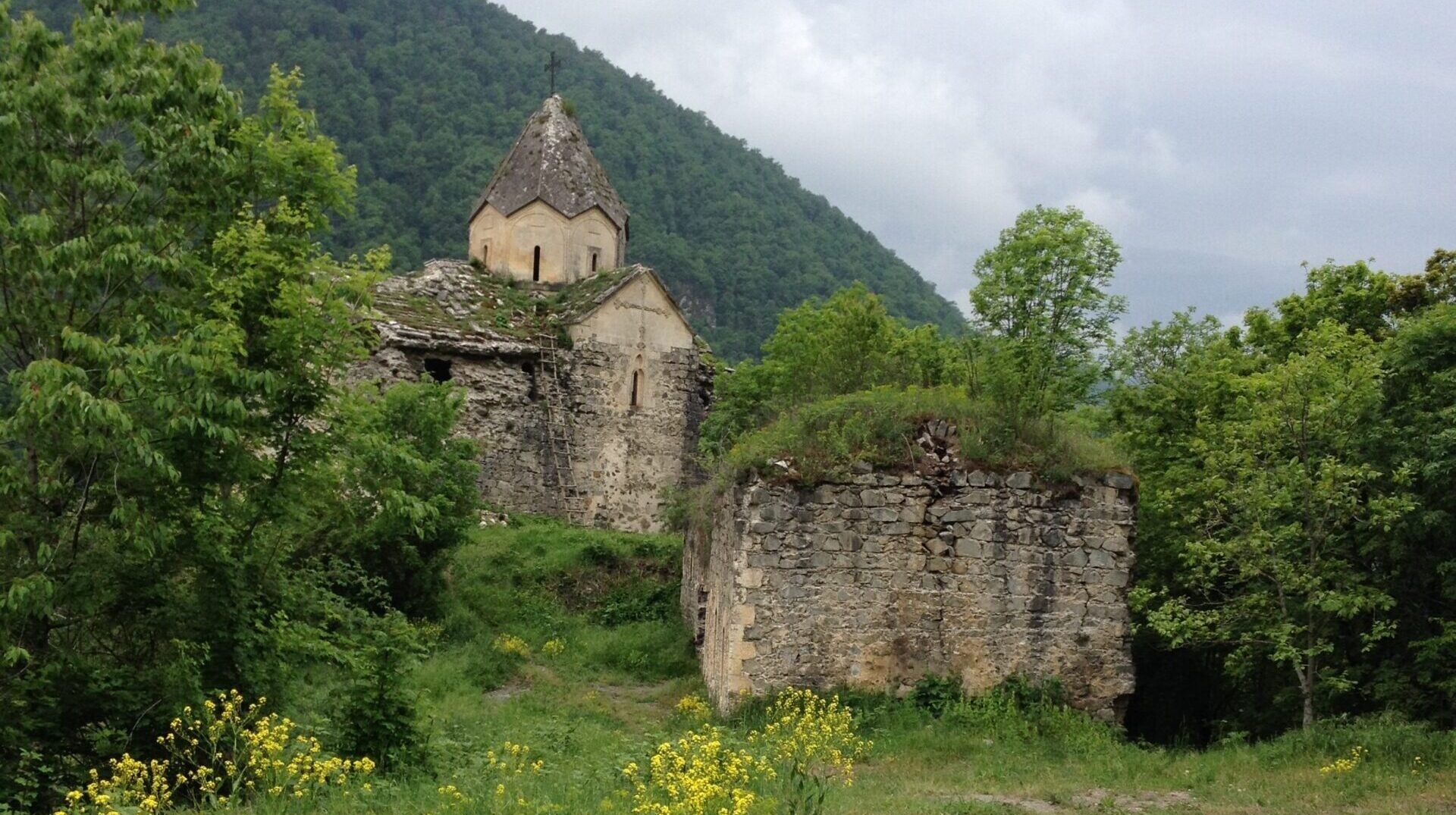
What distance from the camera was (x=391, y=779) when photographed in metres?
7.77

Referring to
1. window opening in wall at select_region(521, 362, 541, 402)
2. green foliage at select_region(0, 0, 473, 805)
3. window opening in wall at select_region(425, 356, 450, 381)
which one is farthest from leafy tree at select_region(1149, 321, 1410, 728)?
window opening in wall at select_region(425, 356, 450, 381)

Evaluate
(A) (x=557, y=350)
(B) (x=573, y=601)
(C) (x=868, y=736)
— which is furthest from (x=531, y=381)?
(C) (x=868, y=736)

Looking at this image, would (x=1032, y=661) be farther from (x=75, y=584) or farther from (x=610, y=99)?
(x=610, y=99)

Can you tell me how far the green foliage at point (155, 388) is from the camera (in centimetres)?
766

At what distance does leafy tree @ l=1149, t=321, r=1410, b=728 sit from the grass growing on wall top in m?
1.20

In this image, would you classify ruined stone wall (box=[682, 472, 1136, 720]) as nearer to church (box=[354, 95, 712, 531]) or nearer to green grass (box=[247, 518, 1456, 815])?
green grass (box=[247, 518, 1456, 815])

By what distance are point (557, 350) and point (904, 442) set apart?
12412mm

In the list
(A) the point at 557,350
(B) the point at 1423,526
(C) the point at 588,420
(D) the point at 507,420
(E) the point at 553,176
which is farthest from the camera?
(E) the point at 553,176

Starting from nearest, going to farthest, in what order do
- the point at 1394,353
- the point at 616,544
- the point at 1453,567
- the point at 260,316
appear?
1. the point at 260,316
2. the point at 1453,567
3. the point at 1394,353
4. the point at 616,544

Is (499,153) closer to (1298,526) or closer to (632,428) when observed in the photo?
(632,428)

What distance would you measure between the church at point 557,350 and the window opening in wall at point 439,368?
2cm

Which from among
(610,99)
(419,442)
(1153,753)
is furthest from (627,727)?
(610,99)

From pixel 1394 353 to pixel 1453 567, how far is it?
223cm

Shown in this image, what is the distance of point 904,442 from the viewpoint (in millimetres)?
11883
